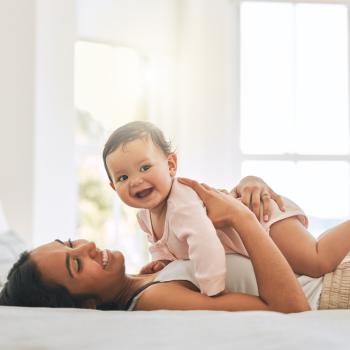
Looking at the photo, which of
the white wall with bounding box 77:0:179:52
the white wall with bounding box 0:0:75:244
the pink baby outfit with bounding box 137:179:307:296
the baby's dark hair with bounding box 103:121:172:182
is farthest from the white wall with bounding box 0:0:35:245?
the baby's dark hair with bounding box 103:121:172:182

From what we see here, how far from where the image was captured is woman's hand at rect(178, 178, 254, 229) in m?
1.30

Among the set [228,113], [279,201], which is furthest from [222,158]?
[279,201]

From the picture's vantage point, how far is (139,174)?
53.2 inches

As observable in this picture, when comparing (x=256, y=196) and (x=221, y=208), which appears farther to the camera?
(x=256, y=196)

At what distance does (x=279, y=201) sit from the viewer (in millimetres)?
1558

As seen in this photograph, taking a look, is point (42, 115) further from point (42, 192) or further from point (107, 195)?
point (107, 195)

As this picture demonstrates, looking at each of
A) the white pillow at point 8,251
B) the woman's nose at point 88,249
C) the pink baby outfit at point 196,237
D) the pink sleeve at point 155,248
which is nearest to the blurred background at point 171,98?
the white pillow at point 8,251

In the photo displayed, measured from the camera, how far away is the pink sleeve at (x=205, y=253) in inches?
47.1

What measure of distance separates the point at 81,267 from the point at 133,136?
0.98ft

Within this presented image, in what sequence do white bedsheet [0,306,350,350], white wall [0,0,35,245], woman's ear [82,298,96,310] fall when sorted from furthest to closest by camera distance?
white wall [0,0,35,245], woman's ear [82,298,96,310], white bedsheet [0,306,350,350]

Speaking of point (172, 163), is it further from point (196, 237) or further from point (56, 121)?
point (56, 121)

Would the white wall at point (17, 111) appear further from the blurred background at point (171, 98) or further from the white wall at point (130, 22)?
the white wall at point (130, 22)

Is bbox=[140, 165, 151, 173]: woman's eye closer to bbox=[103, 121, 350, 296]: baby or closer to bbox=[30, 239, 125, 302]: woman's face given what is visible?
bbox=[103, 121, 350, 296]: baby

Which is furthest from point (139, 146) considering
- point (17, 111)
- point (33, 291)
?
point (17, 111)
